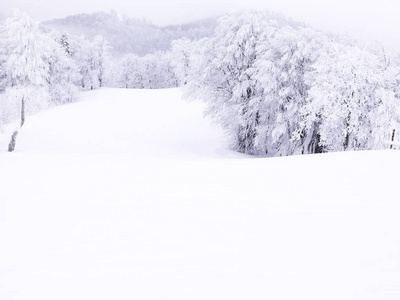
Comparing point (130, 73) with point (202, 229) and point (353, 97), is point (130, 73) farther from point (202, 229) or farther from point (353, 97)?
point (202, 229)

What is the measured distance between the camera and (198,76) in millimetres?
25312

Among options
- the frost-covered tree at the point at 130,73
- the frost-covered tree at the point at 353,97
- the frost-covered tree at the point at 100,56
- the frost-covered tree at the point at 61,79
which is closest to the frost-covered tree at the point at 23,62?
the frost-covered tree at the point at 61,79

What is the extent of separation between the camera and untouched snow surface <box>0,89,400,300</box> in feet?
13.8

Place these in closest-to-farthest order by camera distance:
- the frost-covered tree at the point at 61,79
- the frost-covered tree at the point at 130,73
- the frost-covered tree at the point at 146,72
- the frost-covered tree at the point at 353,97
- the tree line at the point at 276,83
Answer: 1. the frost-covered tree at the point at 353,97
2. the tree line at the point at 276,83
3. the frost-covered tree at the point at 61,79
4. the frost-covered tree at the point at 146,72
5. the frost-covered tree at the point at 130,73

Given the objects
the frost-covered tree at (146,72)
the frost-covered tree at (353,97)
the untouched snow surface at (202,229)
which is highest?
the frost-covered tree at (146,72)

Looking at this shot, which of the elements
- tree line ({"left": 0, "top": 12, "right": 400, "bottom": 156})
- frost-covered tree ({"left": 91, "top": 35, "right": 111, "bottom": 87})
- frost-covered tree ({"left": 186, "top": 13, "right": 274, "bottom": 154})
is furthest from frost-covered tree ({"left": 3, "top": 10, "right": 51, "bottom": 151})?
frost-covered tree ({"left": 91, "top": 35, "right": 111, "bottom": 87})

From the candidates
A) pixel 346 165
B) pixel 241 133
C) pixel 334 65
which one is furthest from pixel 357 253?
pixel 241 133

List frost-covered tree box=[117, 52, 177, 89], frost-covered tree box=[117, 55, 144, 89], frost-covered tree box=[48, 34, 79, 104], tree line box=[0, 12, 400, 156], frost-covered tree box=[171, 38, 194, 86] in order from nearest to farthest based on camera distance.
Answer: tree line box=[0, 12, 400, 156] < frost-covered tree box=[48, 34, 79, 104] < frost-covered tree box=[171, 38, 194, 86] < frost-covered tree box=[117, 52, 177, 89] < frost-covered tree box=[117, 55, 144, 89]

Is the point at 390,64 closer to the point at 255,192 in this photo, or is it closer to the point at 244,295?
the point at 255,192

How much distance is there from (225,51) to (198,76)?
3081 mm

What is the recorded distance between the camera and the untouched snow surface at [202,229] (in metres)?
4.21

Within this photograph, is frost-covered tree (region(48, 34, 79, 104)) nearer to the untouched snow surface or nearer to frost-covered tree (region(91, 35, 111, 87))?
frost-covered tree (region(91, 35, 111, 87))

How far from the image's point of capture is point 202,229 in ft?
19.1

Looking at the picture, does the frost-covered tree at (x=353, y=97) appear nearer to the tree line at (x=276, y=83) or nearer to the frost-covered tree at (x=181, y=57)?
the tree line at (x=276, y=83)
